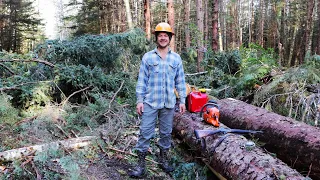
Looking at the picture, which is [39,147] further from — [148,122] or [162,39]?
[162,39]

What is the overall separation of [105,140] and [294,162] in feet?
9.66

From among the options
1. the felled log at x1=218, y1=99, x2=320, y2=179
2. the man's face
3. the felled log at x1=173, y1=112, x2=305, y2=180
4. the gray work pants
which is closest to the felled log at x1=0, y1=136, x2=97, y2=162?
the gray work pants

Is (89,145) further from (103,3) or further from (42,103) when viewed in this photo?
(103,3)

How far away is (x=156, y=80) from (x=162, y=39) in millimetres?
599

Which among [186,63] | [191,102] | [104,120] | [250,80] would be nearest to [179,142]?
[191,102]

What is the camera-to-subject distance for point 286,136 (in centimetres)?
381

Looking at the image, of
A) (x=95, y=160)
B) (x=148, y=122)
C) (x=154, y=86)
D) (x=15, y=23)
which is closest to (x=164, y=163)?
(x=148, y=122)

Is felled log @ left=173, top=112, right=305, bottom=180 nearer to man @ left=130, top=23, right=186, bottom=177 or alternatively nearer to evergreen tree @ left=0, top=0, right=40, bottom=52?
man @ left=130, top=23, right=186, bottom=177

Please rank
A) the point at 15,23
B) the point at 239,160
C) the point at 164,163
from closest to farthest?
the point at 239,160, the point at 164,163, the point at 15,23

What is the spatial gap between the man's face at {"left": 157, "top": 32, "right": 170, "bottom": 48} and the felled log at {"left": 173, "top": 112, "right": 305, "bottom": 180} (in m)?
1.47

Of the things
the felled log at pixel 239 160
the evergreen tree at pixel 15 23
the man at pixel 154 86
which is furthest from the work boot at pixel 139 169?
the evergreen tree at pixel 15 23

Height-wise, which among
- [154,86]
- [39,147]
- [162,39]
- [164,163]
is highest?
[162,39]

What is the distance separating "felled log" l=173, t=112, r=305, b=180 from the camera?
2812 millimetres

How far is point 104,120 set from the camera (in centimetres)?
591
